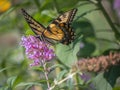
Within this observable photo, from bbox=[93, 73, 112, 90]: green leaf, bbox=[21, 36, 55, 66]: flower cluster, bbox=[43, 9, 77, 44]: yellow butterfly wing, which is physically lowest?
bbox=[93, 73, 112, 90]: green leaf

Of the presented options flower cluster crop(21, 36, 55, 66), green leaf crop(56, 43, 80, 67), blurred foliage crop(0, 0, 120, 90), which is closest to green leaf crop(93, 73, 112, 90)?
blurred foliage crop(0, 0, 120, 90)

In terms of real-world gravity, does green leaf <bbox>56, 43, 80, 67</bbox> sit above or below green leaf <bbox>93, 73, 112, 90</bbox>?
above

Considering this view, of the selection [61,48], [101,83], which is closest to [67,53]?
[61,48]

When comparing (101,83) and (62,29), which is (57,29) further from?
(101,83)

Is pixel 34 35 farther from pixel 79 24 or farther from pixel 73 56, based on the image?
pixel 79 24

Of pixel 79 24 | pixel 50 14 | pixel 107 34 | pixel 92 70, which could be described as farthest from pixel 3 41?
pixel 92 70

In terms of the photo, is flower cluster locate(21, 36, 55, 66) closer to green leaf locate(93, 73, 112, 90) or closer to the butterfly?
the butterfly
